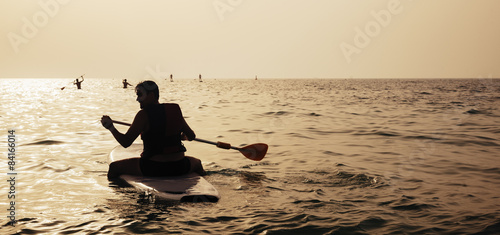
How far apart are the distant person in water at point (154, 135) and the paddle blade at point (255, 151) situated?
81.6 inches

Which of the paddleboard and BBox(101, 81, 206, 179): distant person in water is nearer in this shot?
the paddleboard

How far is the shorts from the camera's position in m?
6.57

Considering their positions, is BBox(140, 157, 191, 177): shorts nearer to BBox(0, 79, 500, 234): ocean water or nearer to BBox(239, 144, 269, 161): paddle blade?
BBox(0, 79, 500, 234): ocean water

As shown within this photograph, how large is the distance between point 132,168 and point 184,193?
55.5 inches

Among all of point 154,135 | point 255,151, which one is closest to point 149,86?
point 154,135

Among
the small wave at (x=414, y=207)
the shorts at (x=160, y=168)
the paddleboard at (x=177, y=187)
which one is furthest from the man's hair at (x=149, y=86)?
the small wave at (x=414, y=207)

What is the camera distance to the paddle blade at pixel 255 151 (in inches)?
343

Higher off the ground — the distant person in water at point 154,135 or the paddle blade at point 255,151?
the distant person in water at point 154,135

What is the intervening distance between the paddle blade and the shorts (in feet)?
7.17

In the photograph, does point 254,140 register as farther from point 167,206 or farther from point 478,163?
point 167,206

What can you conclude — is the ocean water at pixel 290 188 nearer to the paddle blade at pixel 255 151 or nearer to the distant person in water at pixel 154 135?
the paddle blade at pixel 255 151

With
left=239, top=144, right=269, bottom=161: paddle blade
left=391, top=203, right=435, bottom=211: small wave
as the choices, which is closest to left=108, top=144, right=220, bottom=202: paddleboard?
left=239, top=144, right=269, bottom=161: paddle blade

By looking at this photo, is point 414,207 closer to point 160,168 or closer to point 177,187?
point 177,187

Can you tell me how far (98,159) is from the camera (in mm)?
9000
